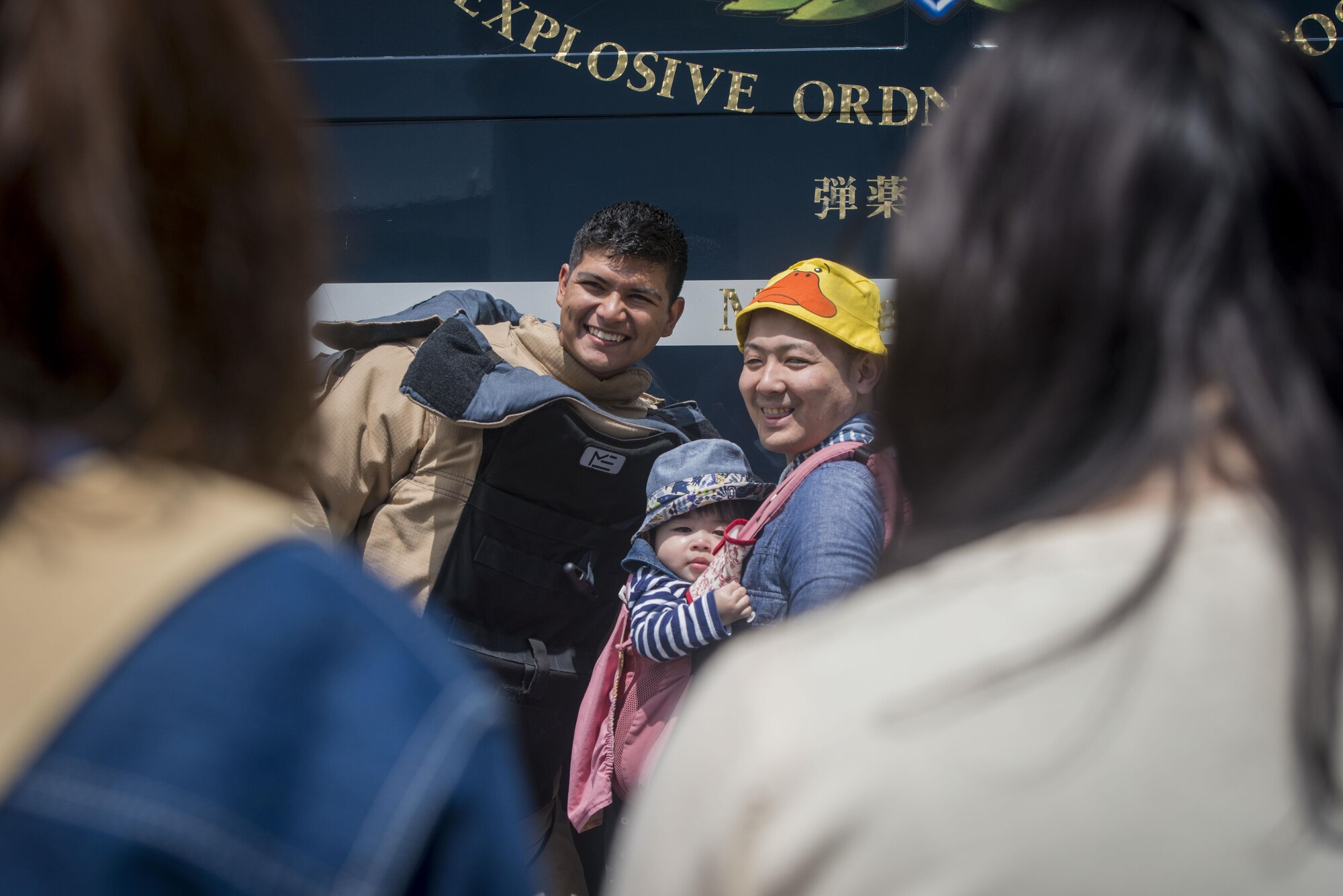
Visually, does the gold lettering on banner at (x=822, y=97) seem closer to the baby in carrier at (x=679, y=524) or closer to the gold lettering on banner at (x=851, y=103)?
the gold lettering on banner at (x=851, y=103)

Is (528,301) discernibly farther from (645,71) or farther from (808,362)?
(808,362)

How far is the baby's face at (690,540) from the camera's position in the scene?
2.47 m

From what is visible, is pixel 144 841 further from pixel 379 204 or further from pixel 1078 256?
pixel 379 204

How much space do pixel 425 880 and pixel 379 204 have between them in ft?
8.43

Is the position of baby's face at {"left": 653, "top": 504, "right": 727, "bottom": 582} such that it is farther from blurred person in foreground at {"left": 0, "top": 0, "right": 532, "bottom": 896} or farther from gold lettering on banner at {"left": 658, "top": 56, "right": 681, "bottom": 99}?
blurred person in foreground at {"left": 0, "top": 0, "right": 532, "bottom": 896}

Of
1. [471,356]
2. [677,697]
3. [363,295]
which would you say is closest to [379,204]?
[363,295]

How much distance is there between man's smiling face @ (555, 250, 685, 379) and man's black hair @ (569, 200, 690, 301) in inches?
0.8

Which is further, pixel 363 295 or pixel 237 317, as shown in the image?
pixel 363 295

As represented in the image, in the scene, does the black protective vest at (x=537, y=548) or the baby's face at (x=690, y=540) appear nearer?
the baby's face at (x=690, y=540)

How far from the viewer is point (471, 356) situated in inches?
102

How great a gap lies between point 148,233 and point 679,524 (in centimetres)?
193

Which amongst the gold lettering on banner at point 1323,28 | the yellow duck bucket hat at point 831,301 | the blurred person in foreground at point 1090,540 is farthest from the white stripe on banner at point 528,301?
the blurred person in foreground at point 1090,540

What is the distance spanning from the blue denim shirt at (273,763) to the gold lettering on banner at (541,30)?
2.53 meters

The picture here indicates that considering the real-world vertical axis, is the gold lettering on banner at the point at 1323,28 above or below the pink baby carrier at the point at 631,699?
above
